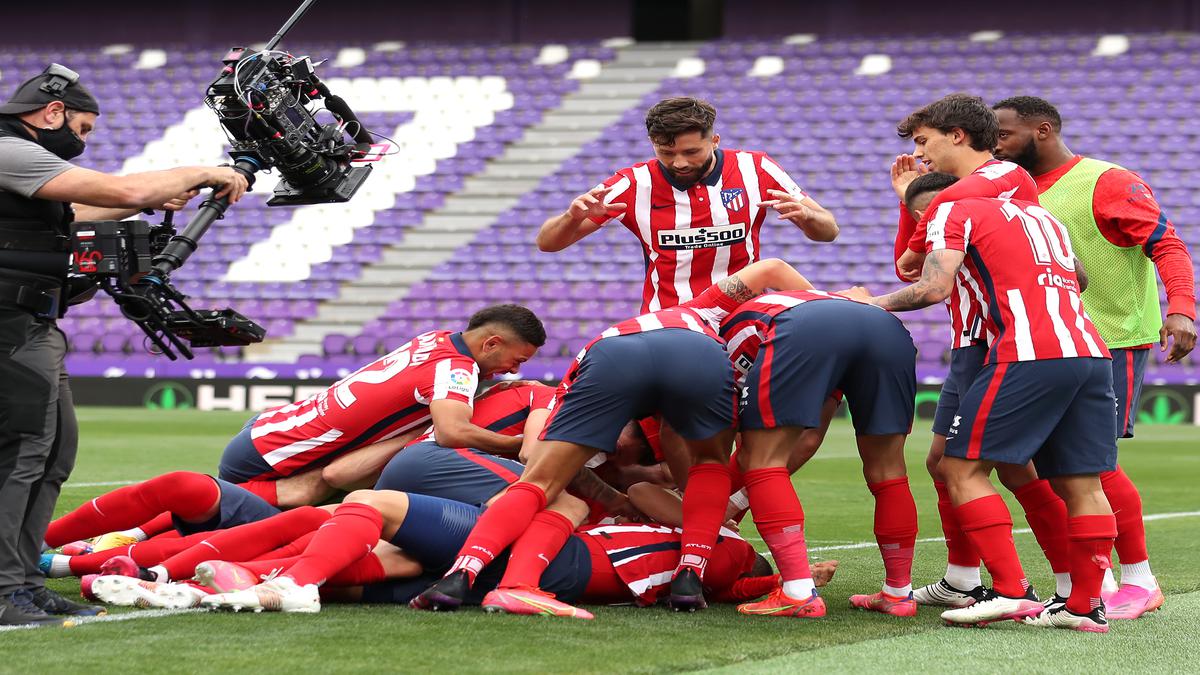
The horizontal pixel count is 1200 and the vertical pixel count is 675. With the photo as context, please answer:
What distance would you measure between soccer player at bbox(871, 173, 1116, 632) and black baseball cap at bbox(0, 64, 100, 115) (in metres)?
2.66

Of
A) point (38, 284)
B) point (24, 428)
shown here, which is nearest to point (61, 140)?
point (38, 284)

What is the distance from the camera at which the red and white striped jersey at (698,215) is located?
598 centimetres

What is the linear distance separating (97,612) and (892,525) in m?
2.57

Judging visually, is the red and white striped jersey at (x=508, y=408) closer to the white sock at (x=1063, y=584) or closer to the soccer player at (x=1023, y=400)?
the soccer player at (x=1023, y=400)

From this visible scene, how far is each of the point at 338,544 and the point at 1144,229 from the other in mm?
3158

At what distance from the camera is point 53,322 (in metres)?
4.47

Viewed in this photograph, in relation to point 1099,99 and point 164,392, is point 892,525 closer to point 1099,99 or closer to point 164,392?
point 164,392

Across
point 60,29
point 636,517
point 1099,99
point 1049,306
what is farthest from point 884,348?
point 60,29

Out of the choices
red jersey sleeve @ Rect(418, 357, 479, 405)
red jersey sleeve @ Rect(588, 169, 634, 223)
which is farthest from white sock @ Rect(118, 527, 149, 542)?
red jersey sleeve @ Rect(588, 169, 634, 223)

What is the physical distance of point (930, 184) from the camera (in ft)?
17.3

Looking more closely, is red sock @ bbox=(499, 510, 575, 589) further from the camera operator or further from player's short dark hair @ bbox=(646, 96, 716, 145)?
player's short dark hair @ bbox=(646, 96, 716, 145)

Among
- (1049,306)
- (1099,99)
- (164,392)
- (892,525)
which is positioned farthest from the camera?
(1099,99)

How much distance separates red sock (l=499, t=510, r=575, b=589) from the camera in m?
4.52

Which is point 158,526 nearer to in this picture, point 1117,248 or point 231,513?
point 231,513
